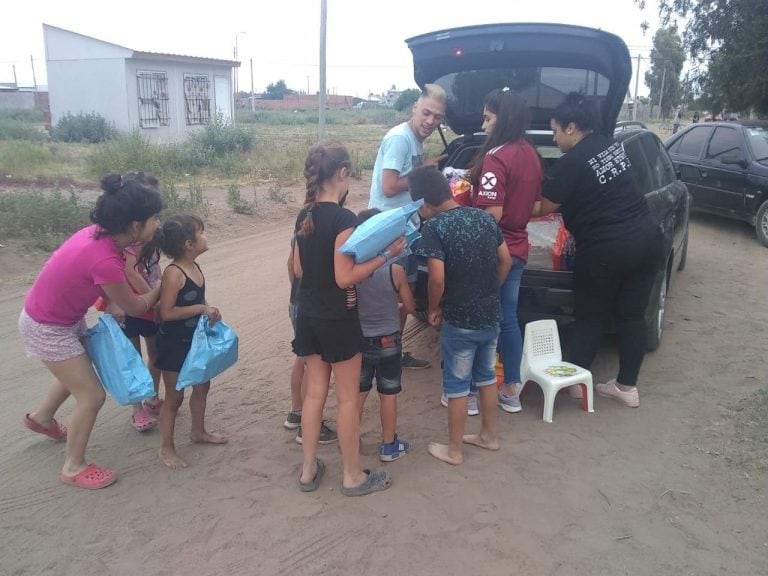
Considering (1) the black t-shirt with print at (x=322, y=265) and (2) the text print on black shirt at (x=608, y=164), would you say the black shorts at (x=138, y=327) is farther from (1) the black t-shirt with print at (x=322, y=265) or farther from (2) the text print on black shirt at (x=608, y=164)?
(2) the text print on black shirt at (x=608, y=164)

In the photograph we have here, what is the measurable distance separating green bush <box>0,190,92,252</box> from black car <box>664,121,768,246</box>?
7.69 m

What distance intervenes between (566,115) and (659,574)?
98.8 inches

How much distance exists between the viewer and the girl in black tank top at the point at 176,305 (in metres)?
3.37

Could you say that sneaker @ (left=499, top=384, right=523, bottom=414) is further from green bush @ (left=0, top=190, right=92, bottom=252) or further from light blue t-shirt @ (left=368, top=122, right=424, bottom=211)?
green bush @ (left=0, top=190, right=92, bottom=252)

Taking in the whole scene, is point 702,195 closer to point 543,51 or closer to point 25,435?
point 543,51

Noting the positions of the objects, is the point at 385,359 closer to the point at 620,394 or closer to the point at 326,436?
the point at 326,436

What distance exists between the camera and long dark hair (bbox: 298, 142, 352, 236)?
2.97 m

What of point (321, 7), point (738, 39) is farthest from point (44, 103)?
point (738, 39)

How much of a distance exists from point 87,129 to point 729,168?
714 inches

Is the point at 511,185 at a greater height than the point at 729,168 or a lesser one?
greater

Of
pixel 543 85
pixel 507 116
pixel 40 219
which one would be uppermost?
pixel 543 85

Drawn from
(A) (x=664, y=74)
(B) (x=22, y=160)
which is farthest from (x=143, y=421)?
(A) (x=664, y=74)

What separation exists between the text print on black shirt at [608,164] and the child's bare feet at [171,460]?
286 centimetres

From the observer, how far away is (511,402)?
4246mm
